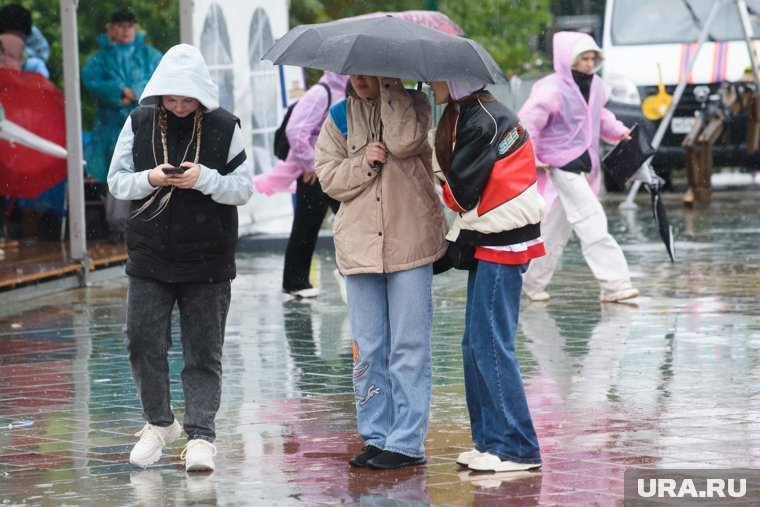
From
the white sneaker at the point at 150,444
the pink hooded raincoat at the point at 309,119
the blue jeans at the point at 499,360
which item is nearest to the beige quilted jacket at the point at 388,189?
the blue jeans at the point at 499,360

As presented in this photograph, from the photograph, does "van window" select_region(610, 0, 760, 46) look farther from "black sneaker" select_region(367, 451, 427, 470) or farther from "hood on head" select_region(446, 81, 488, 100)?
"black sneaker" select_region(367, 451, 427, 470)

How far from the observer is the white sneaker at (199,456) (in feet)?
21.2

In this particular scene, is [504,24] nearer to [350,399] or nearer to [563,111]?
[563,111]

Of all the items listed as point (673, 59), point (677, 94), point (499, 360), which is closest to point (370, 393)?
point (499, 360)

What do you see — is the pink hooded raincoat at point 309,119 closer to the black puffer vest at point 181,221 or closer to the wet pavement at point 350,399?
the wet pavement at point 350,399

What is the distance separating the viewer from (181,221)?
6.57 meters

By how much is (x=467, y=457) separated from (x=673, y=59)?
16.1 meters

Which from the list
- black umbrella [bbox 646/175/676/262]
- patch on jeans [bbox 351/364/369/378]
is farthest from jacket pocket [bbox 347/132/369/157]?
black umbrella [bbox 646/175/676/262]

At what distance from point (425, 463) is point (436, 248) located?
2.92ft

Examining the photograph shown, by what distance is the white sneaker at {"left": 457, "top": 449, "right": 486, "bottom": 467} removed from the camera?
6.45m

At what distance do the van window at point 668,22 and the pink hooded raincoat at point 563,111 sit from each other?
10.4m

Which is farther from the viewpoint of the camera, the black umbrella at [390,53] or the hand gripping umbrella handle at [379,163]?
the hand gripping umbrella handle at [379,163]

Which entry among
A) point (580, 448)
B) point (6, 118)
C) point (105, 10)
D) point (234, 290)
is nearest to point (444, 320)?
point (234, 290)

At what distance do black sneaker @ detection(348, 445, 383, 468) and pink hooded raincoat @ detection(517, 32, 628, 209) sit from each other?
17.3ft
